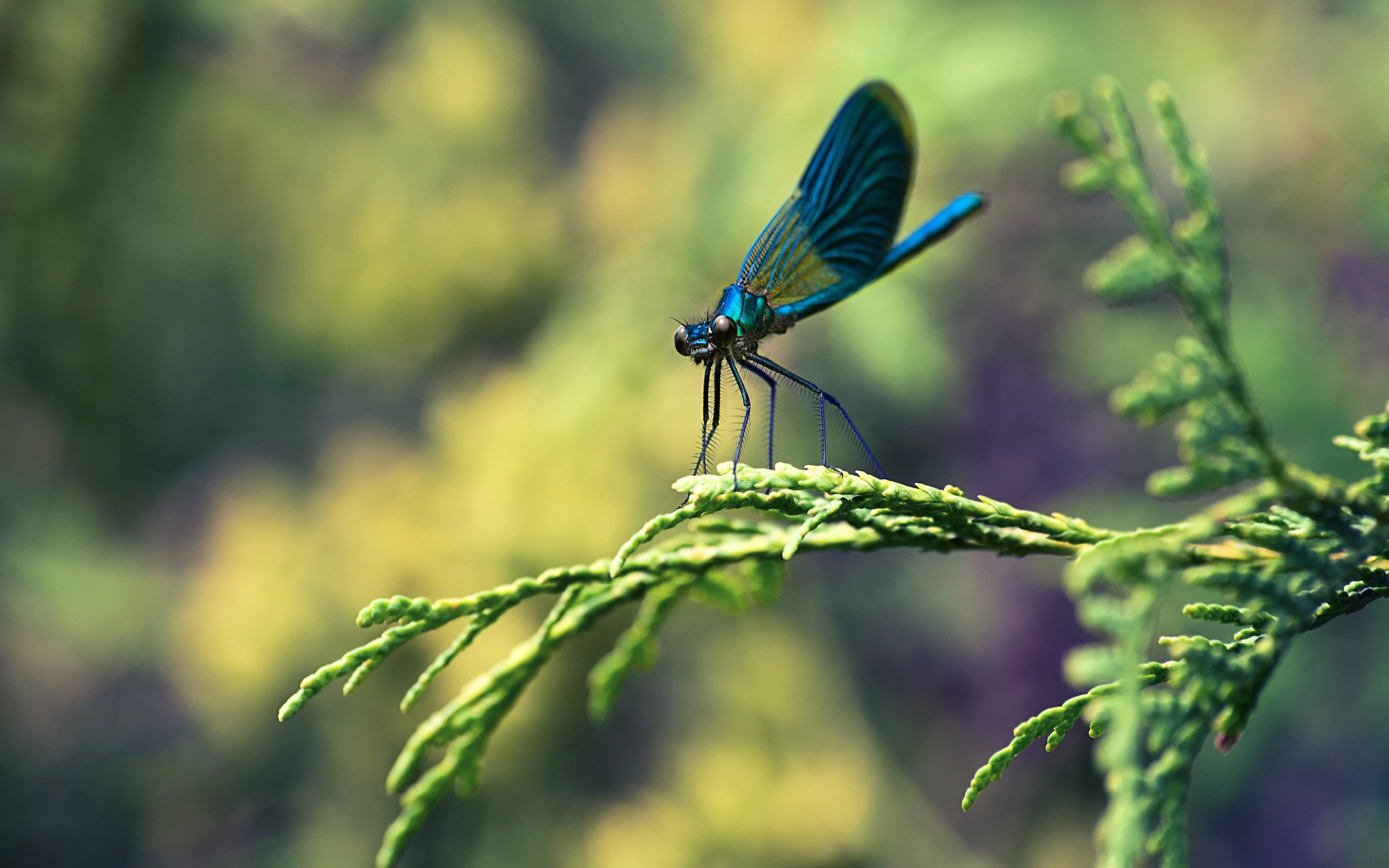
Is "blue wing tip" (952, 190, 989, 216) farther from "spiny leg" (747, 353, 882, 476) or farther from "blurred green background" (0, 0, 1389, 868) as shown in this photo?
"blurred green background" (0, 0, 1389, 868)

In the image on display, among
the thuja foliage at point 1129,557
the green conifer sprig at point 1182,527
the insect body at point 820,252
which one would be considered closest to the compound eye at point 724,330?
the insect body at point 820,252

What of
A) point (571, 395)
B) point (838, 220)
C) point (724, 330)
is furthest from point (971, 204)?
point (571, 395)

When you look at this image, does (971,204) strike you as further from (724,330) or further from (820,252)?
(724,330)

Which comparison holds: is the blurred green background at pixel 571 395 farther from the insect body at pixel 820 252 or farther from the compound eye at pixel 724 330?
the compound eye at pixel 724 330

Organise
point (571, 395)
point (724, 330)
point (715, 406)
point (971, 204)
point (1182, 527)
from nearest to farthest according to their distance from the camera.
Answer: point (1182, 527) < point (971, 204) < point (724, 330) < point (715, 406) < point (571, 395)

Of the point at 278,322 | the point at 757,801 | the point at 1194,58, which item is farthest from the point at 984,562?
the point at 278,322

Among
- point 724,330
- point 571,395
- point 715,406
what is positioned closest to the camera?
point 724,330

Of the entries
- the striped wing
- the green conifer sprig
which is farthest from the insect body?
the green conifer sprig

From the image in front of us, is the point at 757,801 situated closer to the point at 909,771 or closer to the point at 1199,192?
the point at 909,771
